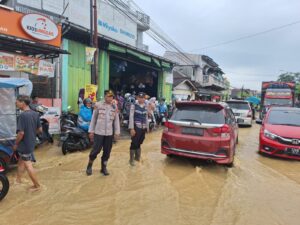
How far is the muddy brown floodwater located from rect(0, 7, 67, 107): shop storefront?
3257 millimetres

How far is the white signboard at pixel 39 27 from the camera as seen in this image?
A: 29.7 ft

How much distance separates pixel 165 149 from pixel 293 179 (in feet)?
9.93

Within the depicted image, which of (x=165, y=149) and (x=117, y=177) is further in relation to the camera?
(x=165, y=149)

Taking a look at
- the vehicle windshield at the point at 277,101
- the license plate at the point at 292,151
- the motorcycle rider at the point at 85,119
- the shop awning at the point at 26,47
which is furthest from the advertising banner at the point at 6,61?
the vehicle windshield at the point at 277,101

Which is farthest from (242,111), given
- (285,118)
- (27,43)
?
(27,43)

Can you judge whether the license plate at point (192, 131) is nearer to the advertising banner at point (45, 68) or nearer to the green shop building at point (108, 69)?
the advertising banner at point (45, 68)

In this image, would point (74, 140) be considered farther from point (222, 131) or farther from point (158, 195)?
point (222, 131)

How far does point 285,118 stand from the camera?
886 centimetres

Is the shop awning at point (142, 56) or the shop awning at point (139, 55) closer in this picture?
the shop awning at point (142, 56)

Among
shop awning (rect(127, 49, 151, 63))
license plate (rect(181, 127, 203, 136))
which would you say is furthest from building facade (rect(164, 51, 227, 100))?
license plate (rect(181, 127, 203, 136))

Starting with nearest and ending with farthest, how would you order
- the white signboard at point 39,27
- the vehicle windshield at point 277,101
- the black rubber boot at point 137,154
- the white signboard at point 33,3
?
the black rubber boot at point 137,154 → the white signboard at point 39,27 → the white signboard at point 33,3 → the vehicle windshield at point 277,101

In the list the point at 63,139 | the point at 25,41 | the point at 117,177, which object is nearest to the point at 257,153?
the point at 117,177

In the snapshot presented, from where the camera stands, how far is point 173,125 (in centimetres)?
687

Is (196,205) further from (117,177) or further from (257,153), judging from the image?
(257,153)
